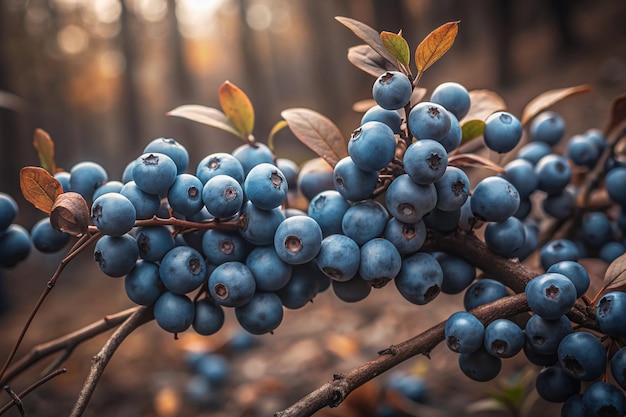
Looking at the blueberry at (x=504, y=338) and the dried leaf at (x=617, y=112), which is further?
the dried leaf at (x=617, y=112)

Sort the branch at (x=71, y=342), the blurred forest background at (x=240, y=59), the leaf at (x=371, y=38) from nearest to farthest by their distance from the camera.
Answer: the leaf at (x=371, y=38), the branch at (x=71, y=342), the blurred forest background at (x=240, y=59)

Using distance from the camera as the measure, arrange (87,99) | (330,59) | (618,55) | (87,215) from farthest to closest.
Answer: (87,99)
(330,59)
(618,55)
(87,215)

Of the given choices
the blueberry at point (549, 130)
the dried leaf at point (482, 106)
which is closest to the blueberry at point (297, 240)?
the dried leaf at point (482, 106)

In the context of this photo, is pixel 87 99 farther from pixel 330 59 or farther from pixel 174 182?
pixel 174 182

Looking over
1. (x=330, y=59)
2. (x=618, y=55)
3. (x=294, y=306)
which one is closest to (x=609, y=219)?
(x=294, y=306)

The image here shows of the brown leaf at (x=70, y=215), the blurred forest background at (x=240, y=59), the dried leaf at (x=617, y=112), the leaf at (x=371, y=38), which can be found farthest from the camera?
the blurred forest background at (x=240, y=59)

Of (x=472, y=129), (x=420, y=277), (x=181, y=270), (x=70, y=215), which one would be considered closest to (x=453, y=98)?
(x=472, y=129)

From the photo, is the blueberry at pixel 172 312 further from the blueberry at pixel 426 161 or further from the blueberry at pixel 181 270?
the blueberry at pixel 426 161
